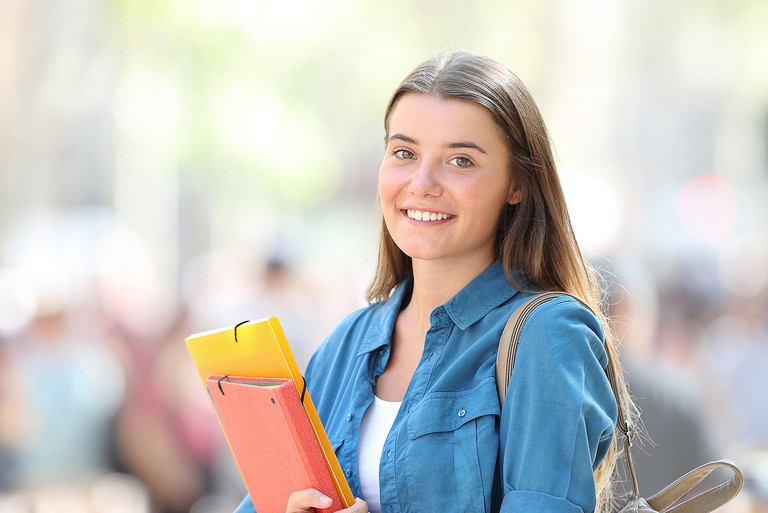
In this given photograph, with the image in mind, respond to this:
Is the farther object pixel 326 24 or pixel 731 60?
pixel 731 60

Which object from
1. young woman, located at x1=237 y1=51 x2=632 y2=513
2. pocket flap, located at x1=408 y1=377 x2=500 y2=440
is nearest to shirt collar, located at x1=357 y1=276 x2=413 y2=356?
young woman, located at x1=237 y1=51 x2=632 y2=513

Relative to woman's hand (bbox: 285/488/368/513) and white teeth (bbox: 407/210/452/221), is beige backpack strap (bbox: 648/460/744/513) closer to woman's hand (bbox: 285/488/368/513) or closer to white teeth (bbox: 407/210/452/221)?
woman's hand (bbox: 285/488/368/513)

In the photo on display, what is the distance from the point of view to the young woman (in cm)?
189

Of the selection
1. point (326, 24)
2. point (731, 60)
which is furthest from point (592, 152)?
point (326, 24)

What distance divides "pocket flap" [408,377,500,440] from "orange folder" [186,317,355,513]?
0.19 m

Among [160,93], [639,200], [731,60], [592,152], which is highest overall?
[160,93]

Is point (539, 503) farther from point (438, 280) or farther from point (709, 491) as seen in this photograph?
point (438, 280)

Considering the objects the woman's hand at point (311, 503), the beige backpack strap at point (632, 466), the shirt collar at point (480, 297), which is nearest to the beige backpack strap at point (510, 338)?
the beige backpack strap at point (632, 466)

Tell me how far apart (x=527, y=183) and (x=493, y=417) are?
1.91 ft

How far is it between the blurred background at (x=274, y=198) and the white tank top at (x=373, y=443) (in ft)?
4.18

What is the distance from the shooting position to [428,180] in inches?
86.0

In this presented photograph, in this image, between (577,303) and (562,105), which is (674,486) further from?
(562,105)

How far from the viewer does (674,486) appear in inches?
82.0

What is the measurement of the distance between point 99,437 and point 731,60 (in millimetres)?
14820
